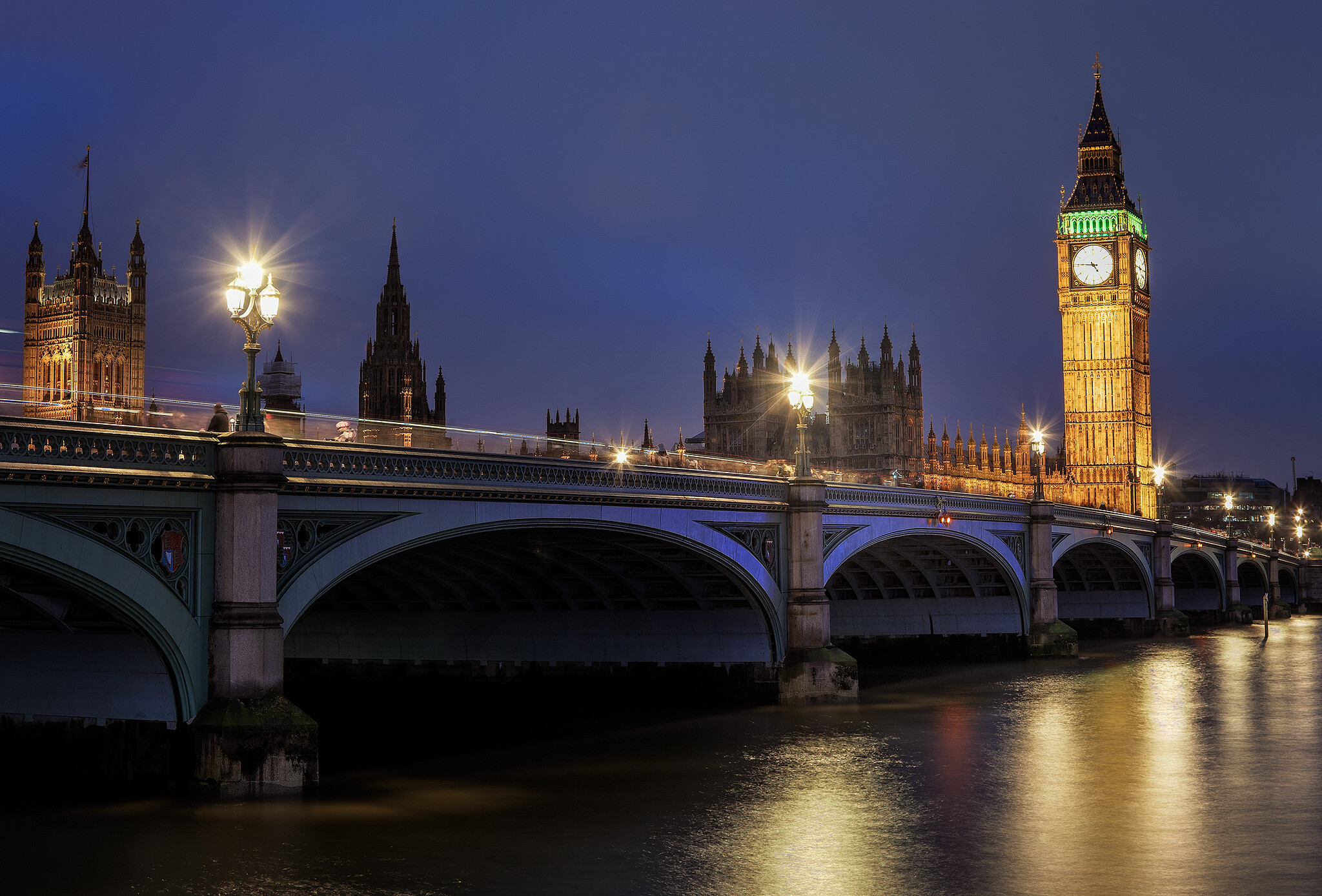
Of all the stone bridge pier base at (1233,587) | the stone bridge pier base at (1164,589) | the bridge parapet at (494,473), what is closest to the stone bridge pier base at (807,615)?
the bridge parapet at (494,473)

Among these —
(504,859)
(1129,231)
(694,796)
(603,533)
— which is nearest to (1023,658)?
(603,533)

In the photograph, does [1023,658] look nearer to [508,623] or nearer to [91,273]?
[508,623]

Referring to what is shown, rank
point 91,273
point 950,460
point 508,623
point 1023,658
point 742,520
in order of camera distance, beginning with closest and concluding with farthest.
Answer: point 742,520, point 508,623, point 1023,658, point 950,460, point 91,273

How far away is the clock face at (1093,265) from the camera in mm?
130125

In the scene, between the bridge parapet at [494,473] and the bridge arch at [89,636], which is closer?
the bridge arch at [89,636]

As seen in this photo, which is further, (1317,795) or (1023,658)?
(1023,658)

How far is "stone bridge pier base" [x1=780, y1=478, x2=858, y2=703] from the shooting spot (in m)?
39.5

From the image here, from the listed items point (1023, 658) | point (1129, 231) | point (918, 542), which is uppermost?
point (1129, 231)

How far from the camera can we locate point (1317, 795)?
84.7 feet

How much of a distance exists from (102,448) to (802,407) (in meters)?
21.7

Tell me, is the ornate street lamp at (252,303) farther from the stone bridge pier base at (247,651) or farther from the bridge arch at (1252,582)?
the bridge arch at (1252,582)

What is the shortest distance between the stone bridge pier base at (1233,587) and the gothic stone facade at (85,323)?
4359 inches

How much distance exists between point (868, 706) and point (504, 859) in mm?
21608

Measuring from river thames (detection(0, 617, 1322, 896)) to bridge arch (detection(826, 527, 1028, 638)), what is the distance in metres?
19.5
